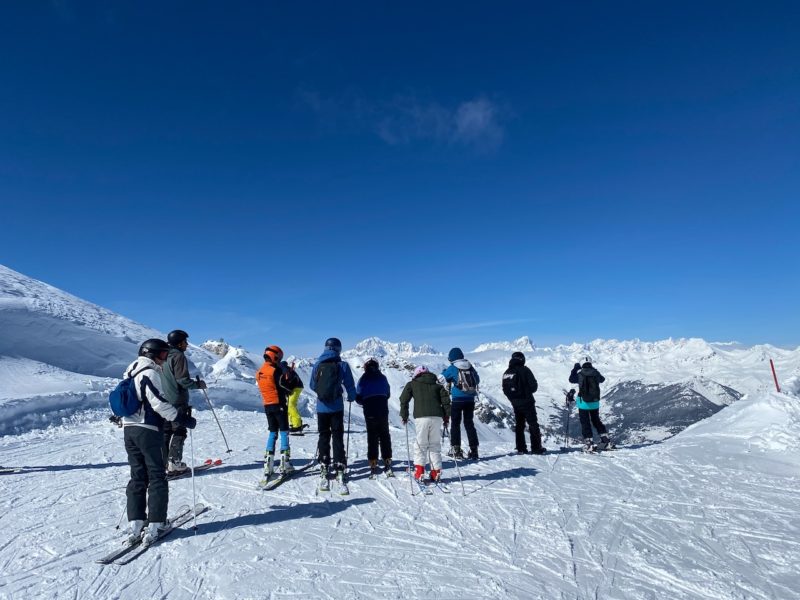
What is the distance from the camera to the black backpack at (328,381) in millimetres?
8352

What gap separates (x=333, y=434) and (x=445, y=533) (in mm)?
3004

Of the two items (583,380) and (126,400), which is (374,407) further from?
(583,380)

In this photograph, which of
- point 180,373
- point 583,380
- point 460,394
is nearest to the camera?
point 180,373

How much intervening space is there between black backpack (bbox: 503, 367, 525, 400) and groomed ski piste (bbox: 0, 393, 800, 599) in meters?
1.69

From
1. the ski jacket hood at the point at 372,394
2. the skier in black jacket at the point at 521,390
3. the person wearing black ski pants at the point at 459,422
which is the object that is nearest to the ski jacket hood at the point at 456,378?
the person wearing black ski pants at the point at 459,422

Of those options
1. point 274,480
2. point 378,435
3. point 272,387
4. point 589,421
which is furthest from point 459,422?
point 272,387

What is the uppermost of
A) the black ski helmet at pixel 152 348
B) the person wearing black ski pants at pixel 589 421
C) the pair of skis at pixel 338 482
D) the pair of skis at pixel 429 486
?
the black ski helmet at pixel 152 348

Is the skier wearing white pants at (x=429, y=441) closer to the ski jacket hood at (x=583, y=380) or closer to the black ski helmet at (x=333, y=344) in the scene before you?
the black ski helmet at (x=333, y=344)

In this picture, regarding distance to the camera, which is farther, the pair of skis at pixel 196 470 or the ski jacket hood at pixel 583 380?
the ski jacket hood at pixel 583 380

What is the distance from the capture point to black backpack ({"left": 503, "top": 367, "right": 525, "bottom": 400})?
1138cm

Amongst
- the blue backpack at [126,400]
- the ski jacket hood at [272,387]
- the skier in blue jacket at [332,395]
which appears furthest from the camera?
the ski jacket hood at [272,387]

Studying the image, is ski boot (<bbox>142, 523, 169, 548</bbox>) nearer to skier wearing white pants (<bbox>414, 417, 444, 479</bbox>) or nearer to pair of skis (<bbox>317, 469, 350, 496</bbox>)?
pair of skis (<bbox>317, 469, 350, 496</bbox>)

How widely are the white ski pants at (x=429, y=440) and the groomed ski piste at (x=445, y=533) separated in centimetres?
61

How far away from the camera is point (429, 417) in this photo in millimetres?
8641
